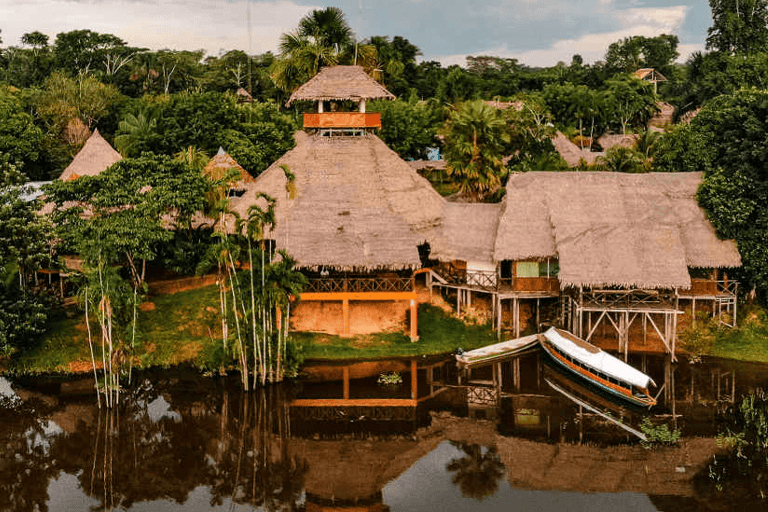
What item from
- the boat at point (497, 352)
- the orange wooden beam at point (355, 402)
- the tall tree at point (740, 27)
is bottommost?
the orange wooden beam at point (355, 402)

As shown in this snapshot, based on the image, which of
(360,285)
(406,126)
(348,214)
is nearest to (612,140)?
(406,126)

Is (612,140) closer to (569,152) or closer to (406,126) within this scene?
(569,152)

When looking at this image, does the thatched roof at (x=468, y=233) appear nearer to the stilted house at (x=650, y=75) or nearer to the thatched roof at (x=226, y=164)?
Result: the thatched roof at (x=226, y=164)

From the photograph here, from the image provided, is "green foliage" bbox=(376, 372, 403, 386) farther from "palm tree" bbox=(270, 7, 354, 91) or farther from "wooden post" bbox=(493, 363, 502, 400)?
"palm tree" bbox=(270, 7, 354, 91)

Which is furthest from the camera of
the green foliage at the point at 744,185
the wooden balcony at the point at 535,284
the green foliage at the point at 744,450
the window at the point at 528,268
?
the window at the point at 528,268

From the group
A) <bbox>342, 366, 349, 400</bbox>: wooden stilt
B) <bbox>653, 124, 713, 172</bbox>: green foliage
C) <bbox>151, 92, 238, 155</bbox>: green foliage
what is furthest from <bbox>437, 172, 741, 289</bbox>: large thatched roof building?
<bbox>151, 92, 238, 155</bbox>: green foliage

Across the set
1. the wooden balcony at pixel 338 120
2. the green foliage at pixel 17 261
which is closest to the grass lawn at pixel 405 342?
the wooden balcony at pixel 338 120

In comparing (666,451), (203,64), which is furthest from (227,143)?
(203,64)
